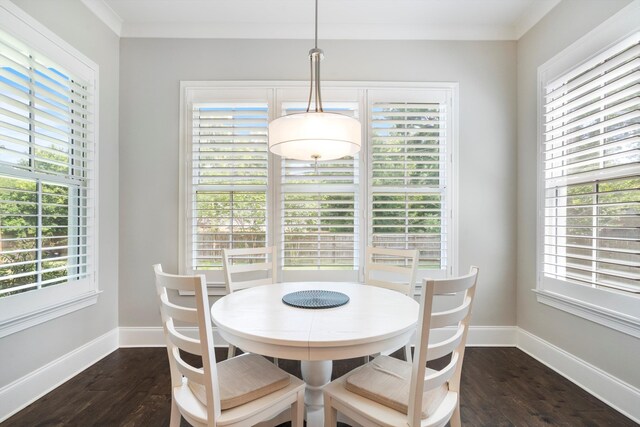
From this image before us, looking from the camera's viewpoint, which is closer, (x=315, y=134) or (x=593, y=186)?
(x=315, y=134)

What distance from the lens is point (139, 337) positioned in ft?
9.00

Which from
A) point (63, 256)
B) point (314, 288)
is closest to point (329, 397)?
point (314, 288)

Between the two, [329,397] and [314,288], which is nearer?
[329,397]

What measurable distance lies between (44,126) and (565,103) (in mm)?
3813

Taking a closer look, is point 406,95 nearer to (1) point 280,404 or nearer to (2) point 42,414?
(1) point 280,404

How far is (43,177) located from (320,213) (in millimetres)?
Answer: 2054

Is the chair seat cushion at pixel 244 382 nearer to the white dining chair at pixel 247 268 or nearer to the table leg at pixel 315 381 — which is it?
the table leg at pixel 315 381

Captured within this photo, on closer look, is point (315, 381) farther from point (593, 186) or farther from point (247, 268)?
point (593, 186)

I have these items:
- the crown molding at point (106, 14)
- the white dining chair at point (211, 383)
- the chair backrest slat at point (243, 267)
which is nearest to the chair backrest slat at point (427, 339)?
the white dining chair at point (211, 383)

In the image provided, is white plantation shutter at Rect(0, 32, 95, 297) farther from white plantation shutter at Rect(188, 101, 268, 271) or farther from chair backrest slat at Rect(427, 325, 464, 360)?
chair backrest slat at Rect(427, 325, 464, 360)

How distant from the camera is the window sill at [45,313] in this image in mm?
1763

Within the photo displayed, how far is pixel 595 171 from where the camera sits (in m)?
2.04

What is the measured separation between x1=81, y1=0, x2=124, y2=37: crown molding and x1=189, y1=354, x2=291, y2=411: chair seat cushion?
298cm

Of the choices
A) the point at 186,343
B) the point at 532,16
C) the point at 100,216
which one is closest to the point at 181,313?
the point at 186,343
